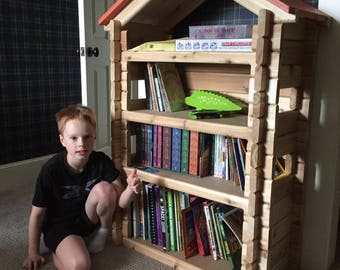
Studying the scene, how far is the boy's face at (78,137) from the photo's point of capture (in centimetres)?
153

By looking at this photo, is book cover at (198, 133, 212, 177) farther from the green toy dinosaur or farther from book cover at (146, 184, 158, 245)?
book cover at (146, 184, 158, 245)

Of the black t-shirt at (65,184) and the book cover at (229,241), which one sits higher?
the black t-shirt at (65,184)

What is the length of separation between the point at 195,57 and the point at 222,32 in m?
0.12

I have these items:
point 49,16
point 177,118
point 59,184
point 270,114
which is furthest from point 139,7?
point 49,16

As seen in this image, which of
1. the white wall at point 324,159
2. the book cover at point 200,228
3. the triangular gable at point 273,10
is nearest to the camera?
the triangular gable at point 273,10

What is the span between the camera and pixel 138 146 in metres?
1.74

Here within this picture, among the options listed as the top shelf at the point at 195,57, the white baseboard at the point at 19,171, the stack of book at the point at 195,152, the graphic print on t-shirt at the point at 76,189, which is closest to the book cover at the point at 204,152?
the stack of book at the point at 195,152

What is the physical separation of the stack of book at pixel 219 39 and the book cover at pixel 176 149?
35 centimetres

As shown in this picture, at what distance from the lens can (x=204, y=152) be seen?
155 cm

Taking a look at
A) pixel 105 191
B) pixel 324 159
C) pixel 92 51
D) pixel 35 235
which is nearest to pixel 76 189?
pixel 105 191

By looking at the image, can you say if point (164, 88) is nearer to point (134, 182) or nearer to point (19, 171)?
point (134, 182)

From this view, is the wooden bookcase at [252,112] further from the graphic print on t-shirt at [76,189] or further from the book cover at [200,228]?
the graphic print on t-shirt at [76,189]

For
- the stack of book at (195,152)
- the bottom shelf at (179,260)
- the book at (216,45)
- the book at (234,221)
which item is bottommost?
the bottom shelf at (179,260)

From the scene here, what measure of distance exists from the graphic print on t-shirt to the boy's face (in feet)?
0.44
